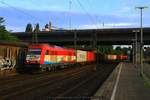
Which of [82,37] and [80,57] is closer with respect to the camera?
[80,57]

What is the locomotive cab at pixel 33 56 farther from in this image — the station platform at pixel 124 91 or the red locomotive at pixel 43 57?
the station platform at pixel 124 91

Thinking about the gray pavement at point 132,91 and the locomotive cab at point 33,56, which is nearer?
the gray pavement at point 132,91

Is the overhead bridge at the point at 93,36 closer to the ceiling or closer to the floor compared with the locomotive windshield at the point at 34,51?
closer to the ceiling

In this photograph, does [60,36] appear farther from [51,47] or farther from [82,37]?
[51,47]

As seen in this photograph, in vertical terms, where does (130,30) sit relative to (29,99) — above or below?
above

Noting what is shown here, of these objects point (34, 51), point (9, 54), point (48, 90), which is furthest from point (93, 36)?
point (48, 90)

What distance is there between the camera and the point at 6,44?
4050 centimetres

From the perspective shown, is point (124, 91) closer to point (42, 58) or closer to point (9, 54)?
point (9, 54)

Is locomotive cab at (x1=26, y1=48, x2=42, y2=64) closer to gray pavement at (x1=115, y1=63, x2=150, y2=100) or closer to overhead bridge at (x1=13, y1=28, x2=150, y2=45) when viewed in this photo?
gray pavement at (x1=115, y1=63, x2=150, y2=100)

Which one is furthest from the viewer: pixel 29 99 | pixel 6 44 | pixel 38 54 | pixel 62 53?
pixel 62 53

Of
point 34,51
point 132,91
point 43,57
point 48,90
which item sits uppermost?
point 34,51

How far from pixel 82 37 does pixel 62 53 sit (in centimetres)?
4793

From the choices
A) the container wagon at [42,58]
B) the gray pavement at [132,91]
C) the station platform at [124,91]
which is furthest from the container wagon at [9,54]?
the gray pavement at [132,91]

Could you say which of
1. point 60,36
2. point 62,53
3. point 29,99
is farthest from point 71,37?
point 29,99
